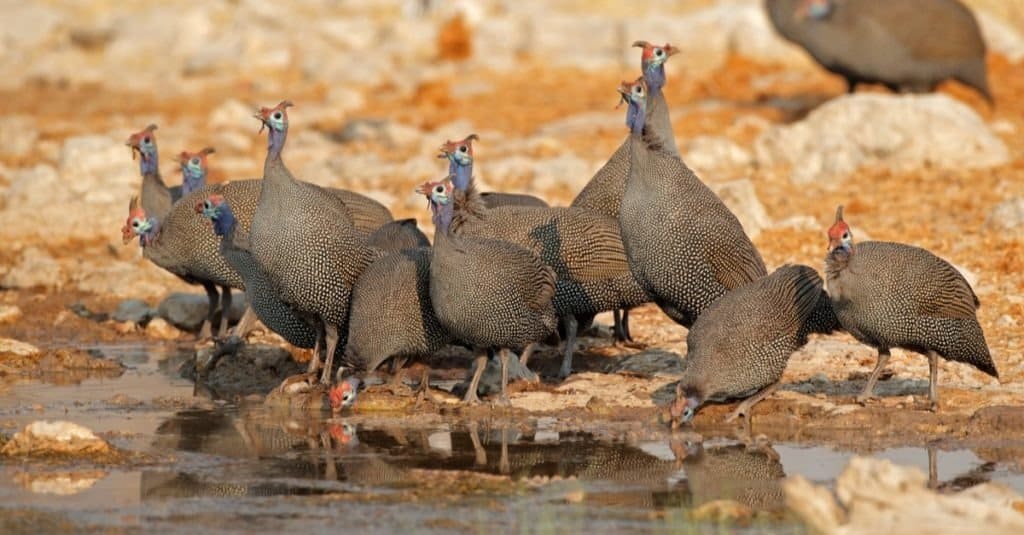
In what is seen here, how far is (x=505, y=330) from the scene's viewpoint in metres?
8.34

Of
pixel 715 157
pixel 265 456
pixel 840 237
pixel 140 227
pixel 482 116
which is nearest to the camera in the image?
pixel 265 456

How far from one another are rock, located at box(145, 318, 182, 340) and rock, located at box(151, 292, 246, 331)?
0.06 metres

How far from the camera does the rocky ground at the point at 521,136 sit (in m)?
9.68

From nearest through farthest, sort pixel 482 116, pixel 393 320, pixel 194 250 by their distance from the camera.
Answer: pixel 393 320 < pixel 194 250 < pixel 482 116

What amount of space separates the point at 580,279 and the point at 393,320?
1091mm

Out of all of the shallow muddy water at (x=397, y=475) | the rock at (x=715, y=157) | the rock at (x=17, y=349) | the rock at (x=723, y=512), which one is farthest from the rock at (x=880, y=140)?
the rock at (x=723, y=512)

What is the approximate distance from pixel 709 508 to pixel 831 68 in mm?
10721

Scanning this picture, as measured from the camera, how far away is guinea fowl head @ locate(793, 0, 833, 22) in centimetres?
1625

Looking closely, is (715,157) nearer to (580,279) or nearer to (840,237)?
(580,279)

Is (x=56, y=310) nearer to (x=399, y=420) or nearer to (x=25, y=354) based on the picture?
(x=25, y=354)

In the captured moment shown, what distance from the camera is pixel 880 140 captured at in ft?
46.5

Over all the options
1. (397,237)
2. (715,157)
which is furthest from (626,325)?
(715,157)

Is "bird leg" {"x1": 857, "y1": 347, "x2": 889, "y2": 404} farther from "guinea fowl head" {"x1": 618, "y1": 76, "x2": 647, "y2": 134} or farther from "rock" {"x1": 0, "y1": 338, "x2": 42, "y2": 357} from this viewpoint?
"rock" {"x1": 0, "y1": 338, "x2": 42, "y2": 357}

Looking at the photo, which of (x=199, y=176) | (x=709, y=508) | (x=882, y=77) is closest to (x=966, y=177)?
(x=882, y=77)
